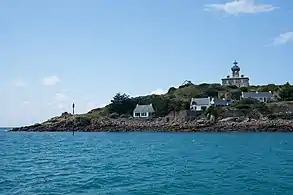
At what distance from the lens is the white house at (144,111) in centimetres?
11968

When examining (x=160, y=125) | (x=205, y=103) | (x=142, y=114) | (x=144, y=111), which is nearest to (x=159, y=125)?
(x=160, y=125)

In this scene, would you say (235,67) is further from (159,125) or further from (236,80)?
(159,125)

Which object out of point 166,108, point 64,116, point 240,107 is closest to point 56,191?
point 240,107

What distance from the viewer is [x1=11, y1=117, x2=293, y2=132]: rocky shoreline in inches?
3725

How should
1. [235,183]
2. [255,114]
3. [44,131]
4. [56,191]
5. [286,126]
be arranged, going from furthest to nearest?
[44,131]
[255,114]
[286,126]
[235,183]
[56,191]

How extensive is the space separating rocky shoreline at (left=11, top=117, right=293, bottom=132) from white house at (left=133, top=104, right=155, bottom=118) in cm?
645

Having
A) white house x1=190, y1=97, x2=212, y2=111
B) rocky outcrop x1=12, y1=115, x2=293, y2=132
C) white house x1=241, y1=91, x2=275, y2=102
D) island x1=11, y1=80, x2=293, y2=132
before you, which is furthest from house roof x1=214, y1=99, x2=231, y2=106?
rocky outcrop x1=12, y1=115, x2=293, y2=132

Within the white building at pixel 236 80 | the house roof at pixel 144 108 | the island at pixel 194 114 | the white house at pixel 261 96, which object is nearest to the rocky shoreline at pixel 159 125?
the island at pixel 194 114

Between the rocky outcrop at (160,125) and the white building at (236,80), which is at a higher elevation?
the white building at (236,80)

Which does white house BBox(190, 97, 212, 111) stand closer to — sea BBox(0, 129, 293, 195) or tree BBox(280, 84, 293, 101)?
tree BBox(280, 84, 293, 101)

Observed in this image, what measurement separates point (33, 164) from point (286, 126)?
70818 mm

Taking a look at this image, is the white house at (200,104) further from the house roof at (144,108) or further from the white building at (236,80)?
the white building at (236,80)

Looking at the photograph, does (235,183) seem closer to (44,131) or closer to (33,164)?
(33,164)

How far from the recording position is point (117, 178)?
25.7 meters
